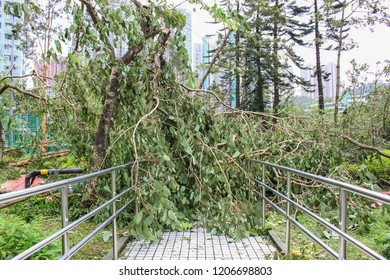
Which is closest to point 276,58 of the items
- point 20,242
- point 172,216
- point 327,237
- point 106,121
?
point 106,121

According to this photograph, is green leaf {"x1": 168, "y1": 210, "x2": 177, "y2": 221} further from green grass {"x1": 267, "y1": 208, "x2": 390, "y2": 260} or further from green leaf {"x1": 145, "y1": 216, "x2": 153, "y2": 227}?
green grass {"x1": 267, "y1": 208, "x2": 390, "y2": 260}

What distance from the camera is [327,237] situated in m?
3.34

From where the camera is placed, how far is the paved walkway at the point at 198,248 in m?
3.17

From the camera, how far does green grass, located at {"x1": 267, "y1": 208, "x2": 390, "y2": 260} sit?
323 centimetres

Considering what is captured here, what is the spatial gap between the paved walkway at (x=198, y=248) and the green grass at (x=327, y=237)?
0.36 m

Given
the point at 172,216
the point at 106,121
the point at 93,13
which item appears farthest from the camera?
the point at 106,121

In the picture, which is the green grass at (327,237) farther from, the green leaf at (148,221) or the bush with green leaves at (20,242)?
the bush with green leaves at (20,242)

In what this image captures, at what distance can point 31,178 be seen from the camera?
5.25 m

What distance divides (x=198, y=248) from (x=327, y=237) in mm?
1261

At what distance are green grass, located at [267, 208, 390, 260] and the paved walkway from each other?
36 centimetres

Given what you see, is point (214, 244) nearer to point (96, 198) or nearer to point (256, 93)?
point (96, 198)

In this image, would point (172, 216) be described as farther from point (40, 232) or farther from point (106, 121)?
point (106, 121)

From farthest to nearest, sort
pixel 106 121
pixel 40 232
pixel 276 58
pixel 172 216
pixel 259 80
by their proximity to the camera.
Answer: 1. pixel 259 80
2. pixel 276 58
3. pixel 106 121
4. pixel 40 232
5. pixel 172 216

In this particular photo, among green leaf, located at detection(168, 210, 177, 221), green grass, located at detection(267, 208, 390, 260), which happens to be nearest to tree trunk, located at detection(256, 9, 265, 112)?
green grass, located at detection(267, 208, 390, 260)
